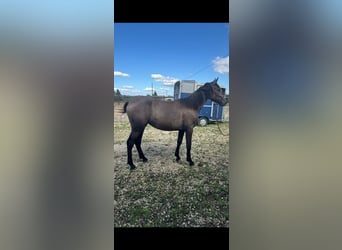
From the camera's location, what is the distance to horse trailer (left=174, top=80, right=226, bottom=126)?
2.38 metres

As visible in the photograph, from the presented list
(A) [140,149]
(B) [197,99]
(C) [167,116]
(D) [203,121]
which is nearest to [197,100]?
(B) [197,99]

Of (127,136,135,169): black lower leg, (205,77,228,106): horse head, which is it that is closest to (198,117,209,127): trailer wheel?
(205,77,228,106): horse head

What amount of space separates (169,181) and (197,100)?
33.1 inches

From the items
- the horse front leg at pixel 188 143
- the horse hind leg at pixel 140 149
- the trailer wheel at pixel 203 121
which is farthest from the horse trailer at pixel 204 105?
the horse hind leg at pixel 140 149

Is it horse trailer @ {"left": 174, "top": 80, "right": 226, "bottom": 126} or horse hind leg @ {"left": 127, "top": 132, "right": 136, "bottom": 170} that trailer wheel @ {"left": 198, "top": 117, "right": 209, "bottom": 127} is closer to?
horse trailer @ {"left": 174, "top": 80, "right": 226, "bottom": 126}

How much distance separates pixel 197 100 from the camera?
252 cm

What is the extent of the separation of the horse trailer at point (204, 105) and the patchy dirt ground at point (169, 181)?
3.7 inches

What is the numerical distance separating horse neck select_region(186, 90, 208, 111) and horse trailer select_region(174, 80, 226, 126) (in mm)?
33

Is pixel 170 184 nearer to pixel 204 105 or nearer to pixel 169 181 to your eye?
pixel 169 181
